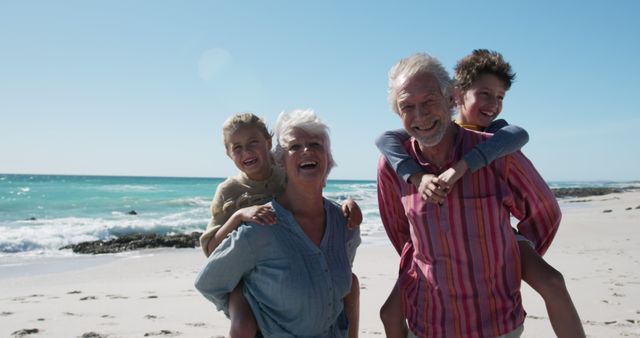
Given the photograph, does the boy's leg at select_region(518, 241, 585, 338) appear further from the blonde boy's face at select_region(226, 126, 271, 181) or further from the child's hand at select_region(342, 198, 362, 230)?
the blonde boy's face at select_region(226, 126, 271, 181)

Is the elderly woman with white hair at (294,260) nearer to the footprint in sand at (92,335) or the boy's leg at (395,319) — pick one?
the boy's leg at (395,319)

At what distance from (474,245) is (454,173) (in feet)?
1.22

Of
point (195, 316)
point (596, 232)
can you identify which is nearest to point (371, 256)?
point (195, 316)

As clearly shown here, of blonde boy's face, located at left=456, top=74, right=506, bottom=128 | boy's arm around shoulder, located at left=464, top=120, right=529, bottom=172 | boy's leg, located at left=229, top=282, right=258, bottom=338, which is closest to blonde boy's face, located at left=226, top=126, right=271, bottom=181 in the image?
boy's leg, located at left=229, top=282, right=258, bottom=338

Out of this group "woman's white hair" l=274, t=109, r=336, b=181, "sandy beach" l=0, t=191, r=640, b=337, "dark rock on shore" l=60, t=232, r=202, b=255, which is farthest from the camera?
"dark rock on shore" l=60, t=232, r=202, b=255

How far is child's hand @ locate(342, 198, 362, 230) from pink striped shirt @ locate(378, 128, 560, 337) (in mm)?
441

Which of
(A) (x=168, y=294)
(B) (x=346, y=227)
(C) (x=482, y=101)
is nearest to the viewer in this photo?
(B) (x=346, y=227)

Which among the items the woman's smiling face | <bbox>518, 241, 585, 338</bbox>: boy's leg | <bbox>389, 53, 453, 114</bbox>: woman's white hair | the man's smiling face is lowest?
<bbox>518, 241, 585, 338</bbox>: boy's leg

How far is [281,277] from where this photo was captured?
2.54 metres

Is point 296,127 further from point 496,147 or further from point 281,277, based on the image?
point 496,147

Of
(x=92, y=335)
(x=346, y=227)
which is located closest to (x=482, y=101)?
(x=346, y=227)

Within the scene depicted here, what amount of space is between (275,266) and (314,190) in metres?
0.47

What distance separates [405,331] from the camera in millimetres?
2676

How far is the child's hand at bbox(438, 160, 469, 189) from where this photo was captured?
2.24 meters
